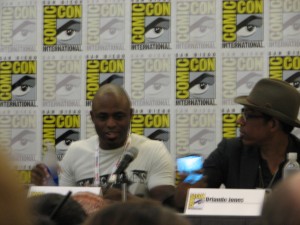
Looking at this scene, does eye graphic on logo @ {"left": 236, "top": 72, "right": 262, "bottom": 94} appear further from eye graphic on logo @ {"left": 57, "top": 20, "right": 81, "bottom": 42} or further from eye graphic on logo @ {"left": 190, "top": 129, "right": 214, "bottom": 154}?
eye graphic on logo @ {"left": 57, "top": 20, "right": 81, "bottom": 42}

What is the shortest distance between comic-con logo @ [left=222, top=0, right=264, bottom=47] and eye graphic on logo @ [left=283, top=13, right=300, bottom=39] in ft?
0.49

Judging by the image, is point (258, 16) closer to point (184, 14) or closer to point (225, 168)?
point (184, 14)

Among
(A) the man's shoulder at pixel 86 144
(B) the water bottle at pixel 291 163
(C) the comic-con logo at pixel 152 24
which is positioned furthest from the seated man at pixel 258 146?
(C) the comic-con logo at pixel 152 24

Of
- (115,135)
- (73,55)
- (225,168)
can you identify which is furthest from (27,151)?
(225,168)

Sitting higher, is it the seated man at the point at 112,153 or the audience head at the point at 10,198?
the audience head at the point at 10,198

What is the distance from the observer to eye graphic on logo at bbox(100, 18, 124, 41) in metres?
4.93

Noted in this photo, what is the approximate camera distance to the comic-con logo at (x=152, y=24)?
190 inches

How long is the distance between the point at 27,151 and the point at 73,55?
0.71 meters

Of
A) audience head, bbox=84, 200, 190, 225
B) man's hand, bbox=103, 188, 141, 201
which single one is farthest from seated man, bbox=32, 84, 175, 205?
audience head, bbox=84, 200, 190, 225

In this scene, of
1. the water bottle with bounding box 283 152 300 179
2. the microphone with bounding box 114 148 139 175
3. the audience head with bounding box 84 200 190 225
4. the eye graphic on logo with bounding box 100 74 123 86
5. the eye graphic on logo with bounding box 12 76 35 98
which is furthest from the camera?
the eye graphic on logo with bounding box 12 76 35 98

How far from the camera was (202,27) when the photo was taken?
Answer: 4.80m

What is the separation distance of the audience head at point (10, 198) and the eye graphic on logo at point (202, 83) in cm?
409

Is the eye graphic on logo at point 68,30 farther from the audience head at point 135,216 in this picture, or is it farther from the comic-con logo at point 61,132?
the audience head at point 135,216

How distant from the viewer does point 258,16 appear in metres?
4.73
